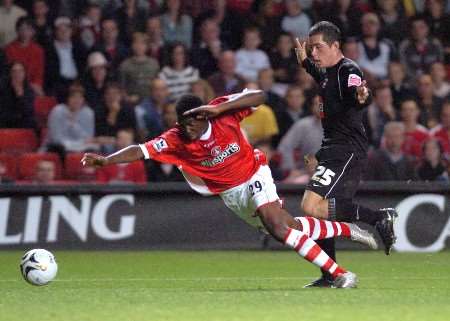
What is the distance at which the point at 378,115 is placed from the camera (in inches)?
642

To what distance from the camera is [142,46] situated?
53.6ft

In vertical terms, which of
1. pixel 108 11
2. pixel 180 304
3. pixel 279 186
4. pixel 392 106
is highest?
pixel 108 11

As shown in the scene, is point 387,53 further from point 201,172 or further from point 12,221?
point 201,172

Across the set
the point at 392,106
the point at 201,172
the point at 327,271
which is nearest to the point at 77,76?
the point at 392,106

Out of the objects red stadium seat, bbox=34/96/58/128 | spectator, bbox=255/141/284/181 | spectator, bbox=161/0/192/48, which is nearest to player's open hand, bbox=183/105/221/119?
spectator, bbox=255/141/284/181

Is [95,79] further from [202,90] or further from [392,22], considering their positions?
[392,22]

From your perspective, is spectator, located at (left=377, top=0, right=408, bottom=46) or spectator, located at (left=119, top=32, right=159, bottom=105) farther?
spectator, located at (left=377, top=0, right=408, bottom=46)

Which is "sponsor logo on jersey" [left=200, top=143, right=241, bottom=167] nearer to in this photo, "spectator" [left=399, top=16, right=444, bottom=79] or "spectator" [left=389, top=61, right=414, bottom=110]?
"spectator" [left=389, top=61, right=414, bottom=110]

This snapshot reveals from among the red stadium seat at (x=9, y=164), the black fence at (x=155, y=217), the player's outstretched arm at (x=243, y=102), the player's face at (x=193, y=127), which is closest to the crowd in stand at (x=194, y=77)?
the red stadium seat at (x=9, y=164)

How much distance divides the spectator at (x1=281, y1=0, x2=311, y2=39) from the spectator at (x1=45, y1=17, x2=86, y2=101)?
3.06 metres

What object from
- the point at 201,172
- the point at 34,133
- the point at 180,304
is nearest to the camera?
the point at 180,304

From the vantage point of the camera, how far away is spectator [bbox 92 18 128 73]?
16.7 metres

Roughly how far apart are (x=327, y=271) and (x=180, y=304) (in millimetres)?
1494

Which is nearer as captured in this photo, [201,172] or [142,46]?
[201,172]
